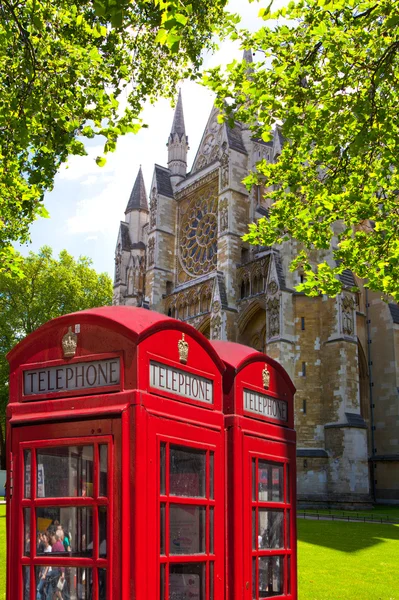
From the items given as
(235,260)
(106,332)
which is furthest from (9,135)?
(235,260)

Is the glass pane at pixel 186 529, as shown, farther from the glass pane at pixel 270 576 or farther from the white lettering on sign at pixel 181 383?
the glass pane at pixel 270 576

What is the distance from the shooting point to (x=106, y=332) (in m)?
3.71

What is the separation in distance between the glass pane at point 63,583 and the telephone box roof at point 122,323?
4.06ft

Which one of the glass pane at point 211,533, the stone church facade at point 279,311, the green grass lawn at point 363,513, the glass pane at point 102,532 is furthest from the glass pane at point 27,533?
the green grass lawn at point 363,513

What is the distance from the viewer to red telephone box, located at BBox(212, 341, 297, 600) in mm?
4363

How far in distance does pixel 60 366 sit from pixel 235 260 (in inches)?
1114

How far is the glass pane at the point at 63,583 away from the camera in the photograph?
3.47m

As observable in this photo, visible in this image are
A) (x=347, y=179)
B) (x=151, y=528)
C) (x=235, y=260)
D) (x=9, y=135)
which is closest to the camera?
(x=151, y=528)

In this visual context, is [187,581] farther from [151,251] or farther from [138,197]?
[138,197]

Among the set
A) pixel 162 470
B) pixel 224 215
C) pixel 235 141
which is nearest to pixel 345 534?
pixel 162 470

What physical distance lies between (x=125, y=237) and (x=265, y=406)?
38766 millimetres

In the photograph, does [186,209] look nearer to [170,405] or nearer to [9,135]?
[9,135]

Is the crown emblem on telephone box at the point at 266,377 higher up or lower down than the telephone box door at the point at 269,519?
higher up

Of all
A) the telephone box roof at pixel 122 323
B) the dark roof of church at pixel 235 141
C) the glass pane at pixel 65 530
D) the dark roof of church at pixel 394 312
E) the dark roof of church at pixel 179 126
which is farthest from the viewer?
the dark roof of church at pixel 179 126
